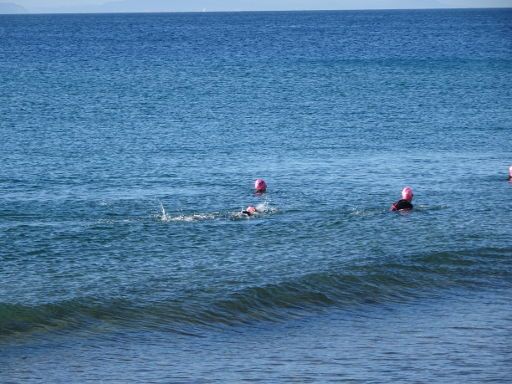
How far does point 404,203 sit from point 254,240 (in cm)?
633

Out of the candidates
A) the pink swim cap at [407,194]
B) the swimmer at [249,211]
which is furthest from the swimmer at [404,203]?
the swimmer at [249,211]

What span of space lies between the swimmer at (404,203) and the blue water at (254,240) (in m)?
0.39

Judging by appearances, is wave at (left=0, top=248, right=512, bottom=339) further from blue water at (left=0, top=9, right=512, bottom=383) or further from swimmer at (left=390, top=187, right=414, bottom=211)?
swimmer at (left=390, top=187, right=414, bottom=211)

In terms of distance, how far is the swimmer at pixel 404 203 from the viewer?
3384cm

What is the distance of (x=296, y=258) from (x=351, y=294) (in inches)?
126

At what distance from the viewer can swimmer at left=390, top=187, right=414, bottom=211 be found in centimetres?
3384

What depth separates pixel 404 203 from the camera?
111ft

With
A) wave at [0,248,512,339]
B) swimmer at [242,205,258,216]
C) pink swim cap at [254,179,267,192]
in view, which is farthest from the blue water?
pink swim cap at [254,179,267,192]

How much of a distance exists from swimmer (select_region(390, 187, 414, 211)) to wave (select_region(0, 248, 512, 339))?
200 inches

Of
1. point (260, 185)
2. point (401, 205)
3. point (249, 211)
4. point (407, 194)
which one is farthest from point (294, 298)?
point (260, 185)

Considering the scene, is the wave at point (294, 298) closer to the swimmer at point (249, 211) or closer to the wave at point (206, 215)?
the swimmer at point (249, 211)

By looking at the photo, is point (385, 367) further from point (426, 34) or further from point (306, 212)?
point (426, 34)

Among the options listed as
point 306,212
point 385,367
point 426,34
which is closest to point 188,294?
point 385,367

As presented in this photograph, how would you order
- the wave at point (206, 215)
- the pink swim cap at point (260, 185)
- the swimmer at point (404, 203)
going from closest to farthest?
the wave at point (206, 215) → the swimmer at point (404, 203) → the pink swim cap at point (260, 185)
